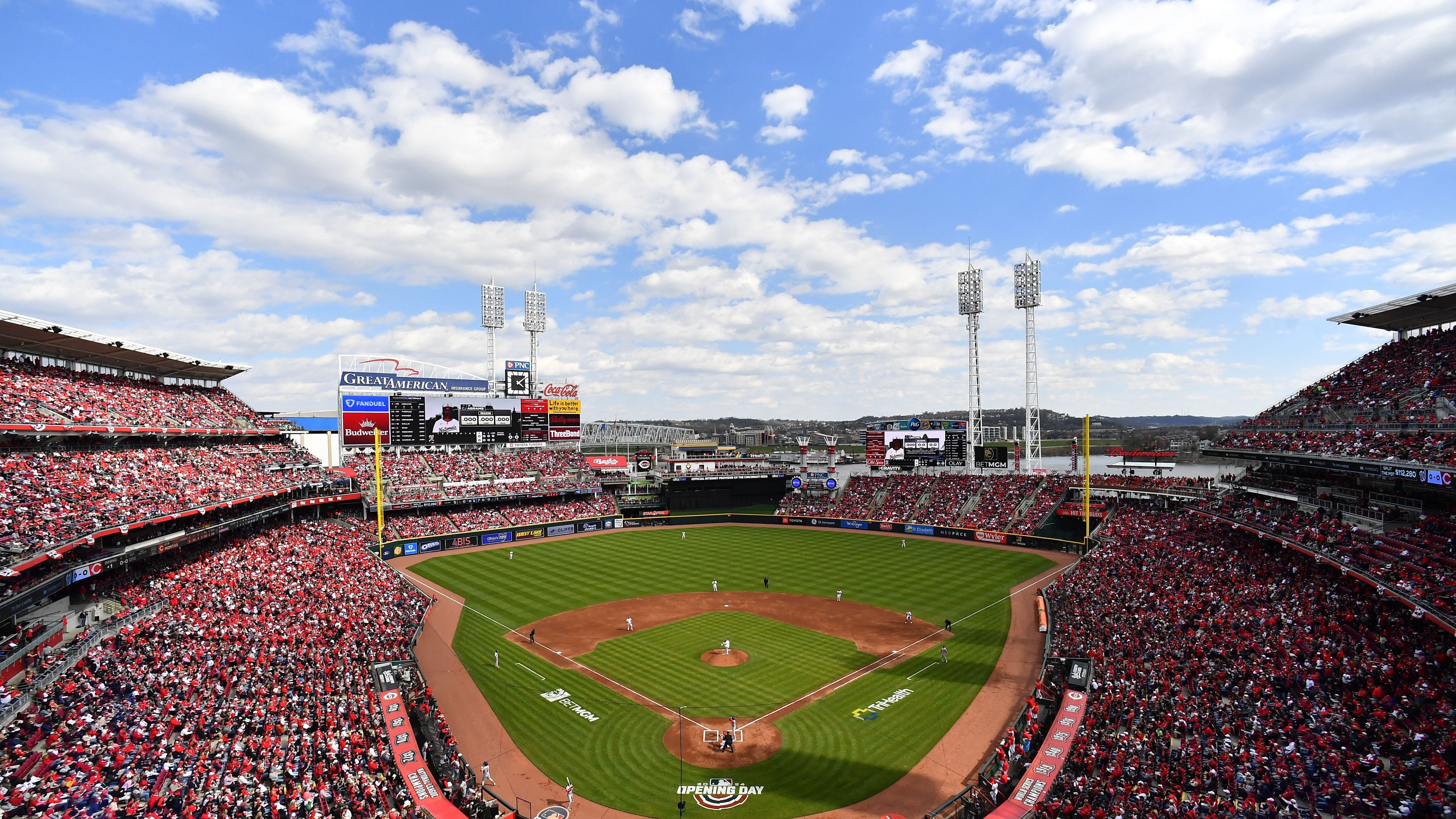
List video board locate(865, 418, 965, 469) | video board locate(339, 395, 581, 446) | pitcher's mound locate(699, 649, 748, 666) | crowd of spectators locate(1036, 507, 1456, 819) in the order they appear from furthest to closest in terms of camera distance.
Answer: video board locate(865, 418, 965, 469) → video board locate(339, 395, 581, 446) → pitcher's mound locate(699, 649, 748, 666) → crowd of spectators locate(1036, 507, 1456, 819)

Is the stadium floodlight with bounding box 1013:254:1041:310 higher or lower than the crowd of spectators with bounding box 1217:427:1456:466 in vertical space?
higher

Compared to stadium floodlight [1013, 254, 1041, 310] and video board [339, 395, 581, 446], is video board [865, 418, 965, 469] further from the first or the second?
video board [339, 395, 581, 446]

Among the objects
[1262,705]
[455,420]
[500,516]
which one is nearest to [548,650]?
[1262,705]

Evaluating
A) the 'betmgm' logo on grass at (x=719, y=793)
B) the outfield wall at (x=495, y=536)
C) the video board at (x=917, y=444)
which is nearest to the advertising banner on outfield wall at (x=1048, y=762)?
the 'betmgm' logo on grass at (x=719, y=793)

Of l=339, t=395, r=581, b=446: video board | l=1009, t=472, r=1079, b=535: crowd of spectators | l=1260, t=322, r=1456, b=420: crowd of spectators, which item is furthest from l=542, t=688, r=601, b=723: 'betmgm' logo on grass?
l=1009, t=472, r=1079, b=535: crowd of spectators

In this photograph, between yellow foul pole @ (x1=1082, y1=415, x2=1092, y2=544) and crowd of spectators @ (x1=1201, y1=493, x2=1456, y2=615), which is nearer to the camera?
crowd of spectators @ (x1=1201, y1=493, x2=1456, y2=615)

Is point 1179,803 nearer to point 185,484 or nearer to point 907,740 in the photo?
point 907,740
